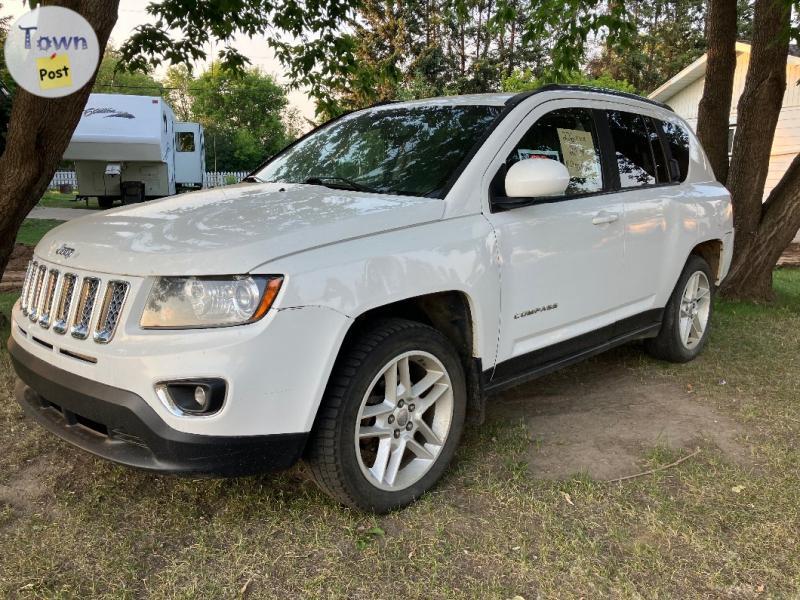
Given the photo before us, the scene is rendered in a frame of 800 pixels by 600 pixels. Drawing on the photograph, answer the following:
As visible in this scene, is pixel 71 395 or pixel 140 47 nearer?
pixel 71 395

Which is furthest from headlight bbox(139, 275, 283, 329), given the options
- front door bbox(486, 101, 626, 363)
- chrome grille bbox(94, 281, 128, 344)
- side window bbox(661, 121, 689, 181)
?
side window bbox(661, 121, 689, 181)

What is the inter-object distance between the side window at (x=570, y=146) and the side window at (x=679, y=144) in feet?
3.60

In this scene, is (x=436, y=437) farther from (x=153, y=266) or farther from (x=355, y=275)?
(x=153, y=266)

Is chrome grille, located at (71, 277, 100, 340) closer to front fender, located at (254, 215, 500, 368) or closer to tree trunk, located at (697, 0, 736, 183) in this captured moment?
front fender, located at (254, 215, 500, 368)

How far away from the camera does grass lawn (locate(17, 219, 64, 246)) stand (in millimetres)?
10680

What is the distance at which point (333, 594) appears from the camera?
7.55 feet

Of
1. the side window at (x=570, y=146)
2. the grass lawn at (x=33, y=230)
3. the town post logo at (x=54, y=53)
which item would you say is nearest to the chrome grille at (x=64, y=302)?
the side window at (x=570, y=146)

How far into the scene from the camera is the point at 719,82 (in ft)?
24.8

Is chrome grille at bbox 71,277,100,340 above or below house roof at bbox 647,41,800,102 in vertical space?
below

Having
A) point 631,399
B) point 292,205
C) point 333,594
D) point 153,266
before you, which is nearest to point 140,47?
point 292,205

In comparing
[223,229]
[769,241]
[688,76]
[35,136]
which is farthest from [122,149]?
[688,76]

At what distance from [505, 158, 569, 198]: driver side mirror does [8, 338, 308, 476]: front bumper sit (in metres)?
1.47

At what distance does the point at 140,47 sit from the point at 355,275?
17.9ft

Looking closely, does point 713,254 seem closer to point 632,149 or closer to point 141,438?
point 632,149
